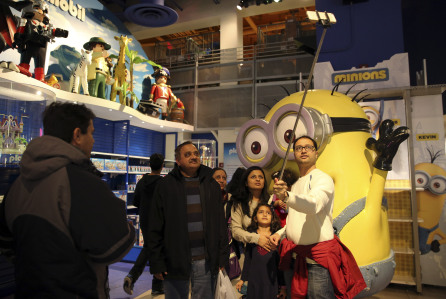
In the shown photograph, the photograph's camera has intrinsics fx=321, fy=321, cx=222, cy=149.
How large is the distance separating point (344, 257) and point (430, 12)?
5147 millimetres

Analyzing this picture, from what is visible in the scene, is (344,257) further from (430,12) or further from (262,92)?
(262,92)

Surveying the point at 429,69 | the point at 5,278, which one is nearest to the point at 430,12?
the point at 429,69

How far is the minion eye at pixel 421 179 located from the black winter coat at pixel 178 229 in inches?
116

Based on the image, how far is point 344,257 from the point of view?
1.77 meters

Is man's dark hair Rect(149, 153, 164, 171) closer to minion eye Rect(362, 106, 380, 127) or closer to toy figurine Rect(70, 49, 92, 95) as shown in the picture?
toy figurine Rect(70, 49, 92, 95)

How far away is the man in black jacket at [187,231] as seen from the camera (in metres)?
1.98

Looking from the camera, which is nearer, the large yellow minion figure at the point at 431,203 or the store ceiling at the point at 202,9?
the large yellow minion figure at the point at 431,203

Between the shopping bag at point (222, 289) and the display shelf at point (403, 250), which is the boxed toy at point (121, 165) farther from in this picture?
the display shelf at point (403, 250)

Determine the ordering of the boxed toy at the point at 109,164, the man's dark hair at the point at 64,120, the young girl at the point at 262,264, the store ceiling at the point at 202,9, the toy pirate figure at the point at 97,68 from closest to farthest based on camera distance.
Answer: the man's dark hair at the point at 64,120
the young girl at the point at 262,264
the toy pirate figure at the point at 97,68
the boxed toy at the point at 109,164
the store ceiling at the point at 202,9

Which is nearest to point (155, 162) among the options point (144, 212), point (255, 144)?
point (144, 212)

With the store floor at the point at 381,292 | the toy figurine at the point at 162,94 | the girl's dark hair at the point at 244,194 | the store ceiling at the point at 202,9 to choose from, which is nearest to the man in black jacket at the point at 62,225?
the girl's dark hair at the point at 244,194

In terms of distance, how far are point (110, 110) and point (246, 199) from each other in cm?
388

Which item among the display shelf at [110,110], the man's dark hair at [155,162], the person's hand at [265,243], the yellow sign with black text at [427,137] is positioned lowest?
the person's hand at [265,243]

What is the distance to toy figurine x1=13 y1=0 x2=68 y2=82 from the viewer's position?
3969mm
